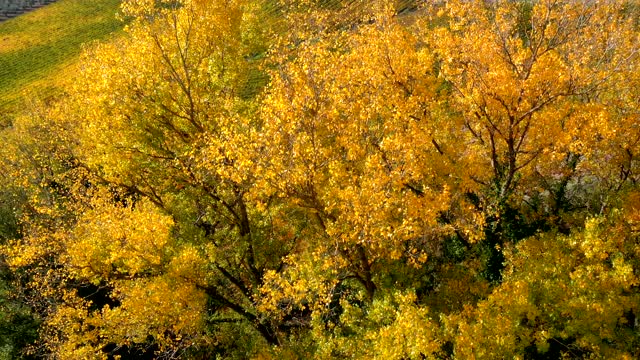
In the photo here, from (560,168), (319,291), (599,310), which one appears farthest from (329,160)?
(560,168)

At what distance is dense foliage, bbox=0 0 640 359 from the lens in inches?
650

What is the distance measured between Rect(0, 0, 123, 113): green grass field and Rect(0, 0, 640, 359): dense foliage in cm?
7745

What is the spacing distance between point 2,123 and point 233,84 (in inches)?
2641

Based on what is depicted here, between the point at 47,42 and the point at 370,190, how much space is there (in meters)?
126

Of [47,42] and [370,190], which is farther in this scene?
[47,42]

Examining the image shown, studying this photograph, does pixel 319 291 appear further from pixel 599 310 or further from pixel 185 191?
pixel 185 191

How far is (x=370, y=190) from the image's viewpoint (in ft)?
55.1

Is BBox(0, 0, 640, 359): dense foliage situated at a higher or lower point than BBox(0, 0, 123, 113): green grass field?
lower

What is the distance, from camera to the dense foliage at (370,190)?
16.5m

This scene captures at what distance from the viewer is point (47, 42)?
376 feet

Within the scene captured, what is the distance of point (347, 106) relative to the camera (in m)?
18.6

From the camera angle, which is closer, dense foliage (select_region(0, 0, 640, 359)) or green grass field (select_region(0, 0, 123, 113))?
dense foliage (select_region(0, 0, 640, 359))

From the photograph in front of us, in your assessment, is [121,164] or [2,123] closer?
[121,164]

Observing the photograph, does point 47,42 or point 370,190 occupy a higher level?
point 47,42
